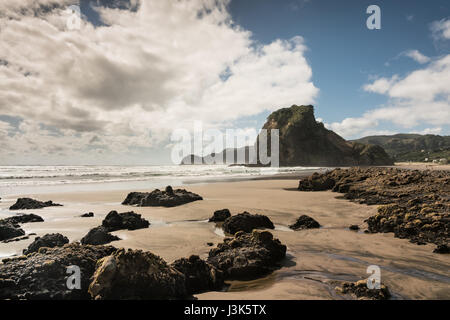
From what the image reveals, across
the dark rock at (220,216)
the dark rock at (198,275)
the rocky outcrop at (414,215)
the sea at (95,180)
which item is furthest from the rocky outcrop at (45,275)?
the sea at (95,180)

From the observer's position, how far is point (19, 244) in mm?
8062

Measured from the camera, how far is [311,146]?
126 meters

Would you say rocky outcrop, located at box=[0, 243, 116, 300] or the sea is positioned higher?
rocky outcrop, located at box=[0, 243, 116, 300]

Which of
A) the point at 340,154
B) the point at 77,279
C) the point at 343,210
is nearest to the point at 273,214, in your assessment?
the point at 343,210

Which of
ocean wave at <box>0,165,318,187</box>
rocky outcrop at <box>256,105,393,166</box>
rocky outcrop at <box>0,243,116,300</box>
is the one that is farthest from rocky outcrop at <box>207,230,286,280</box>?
rocky outcrop at <box>256,105,393,166</box>

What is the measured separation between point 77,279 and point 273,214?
9.65 m

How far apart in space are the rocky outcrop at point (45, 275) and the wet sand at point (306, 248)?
90.0 inches

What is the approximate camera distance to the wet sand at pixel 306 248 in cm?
489

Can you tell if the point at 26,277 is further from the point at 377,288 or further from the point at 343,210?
the point at 343,210

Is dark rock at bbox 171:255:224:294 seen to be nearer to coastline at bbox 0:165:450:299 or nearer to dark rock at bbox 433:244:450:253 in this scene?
coastline at bbox 0:165:450:299

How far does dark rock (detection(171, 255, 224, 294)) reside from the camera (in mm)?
4793

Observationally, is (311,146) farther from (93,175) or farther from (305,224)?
(305,224)

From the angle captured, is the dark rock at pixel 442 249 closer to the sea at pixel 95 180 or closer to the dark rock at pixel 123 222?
the dark rock at pixel 123 222

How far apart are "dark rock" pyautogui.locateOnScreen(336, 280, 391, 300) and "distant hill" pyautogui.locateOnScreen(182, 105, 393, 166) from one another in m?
120
